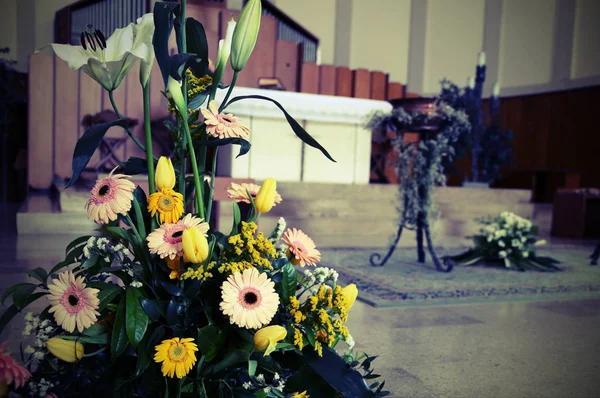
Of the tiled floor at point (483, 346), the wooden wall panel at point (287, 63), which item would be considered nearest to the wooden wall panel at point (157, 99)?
the wooden wall panel at point (287, 63)

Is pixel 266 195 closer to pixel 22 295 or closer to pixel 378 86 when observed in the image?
pixel 22 295

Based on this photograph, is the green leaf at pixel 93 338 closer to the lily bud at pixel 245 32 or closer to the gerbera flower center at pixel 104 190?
the gerbera flower center at pixel 104 190

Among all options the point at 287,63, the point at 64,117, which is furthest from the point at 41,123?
the point at 287,63

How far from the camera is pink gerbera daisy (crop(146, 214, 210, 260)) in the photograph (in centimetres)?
84

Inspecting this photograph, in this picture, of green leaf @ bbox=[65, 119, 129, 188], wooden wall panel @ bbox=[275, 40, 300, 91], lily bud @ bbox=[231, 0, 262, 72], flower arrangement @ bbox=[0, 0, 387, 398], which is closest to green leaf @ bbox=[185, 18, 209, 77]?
flower arrangement @ bbox=[0, 0, 387, 398]

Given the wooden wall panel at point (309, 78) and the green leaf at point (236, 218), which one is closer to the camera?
the green leaf at point (236, 218)

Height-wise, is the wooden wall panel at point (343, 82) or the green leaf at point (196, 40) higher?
the wooden wall panel at point (343, 82)

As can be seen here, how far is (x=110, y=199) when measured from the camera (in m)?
0.86

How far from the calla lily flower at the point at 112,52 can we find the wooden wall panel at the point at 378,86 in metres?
7.86

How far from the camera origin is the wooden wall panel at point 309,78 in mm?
7805

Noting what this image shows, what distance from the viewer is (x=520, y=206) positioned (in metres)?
6.44

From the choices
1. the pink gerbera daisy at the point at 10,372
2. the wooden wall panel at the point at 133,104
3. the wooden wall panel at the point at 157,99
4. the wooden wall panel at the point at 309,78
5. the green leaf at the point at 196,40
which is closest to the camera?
the pink gerbera daisy at the point at 10,372

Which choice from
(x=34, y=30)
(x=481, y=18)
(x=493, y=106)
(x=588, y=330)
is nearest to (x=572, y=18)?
(x=481, y=18)

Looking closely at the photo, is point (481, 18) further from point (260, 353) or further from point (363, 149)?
point (260, 353)
